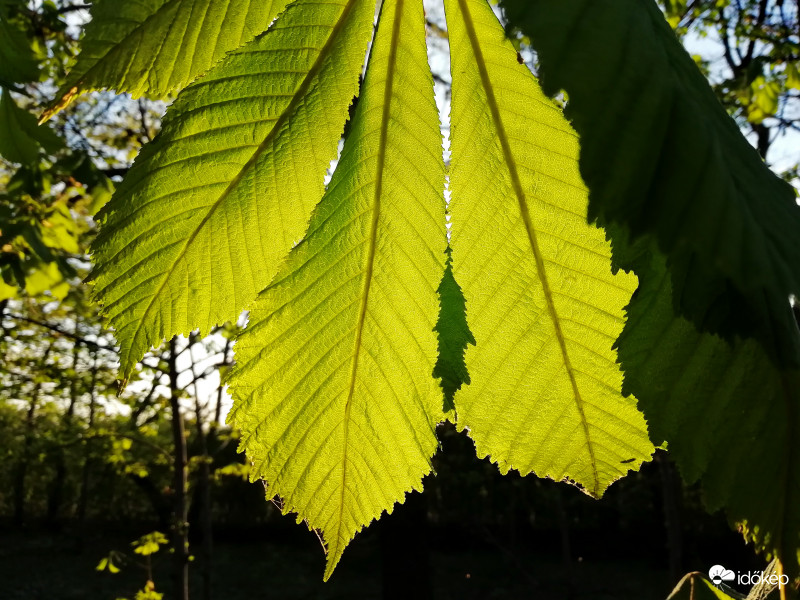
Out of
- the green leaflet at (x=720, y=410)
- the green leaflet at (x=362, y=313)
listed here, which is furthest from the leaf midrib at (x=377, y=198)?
the green leaflet at (x=720, y=410)

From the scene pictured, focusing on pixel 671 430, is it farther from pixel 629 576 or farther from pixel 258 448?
pixel 629 576

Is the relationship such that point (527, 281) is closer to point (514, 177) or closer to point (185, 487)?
point (514, 177)

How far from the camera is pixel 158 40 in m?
0.49

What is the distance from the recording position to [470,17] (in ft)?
1.44

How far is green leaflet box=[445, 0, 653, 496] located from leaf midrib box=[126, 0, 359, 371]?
8 cm

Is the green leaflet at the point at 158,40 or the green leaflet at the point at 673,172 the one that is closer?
the green leaflet at the point at 673,172

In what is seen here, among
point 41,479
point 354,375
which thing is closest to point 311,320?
point 354,375

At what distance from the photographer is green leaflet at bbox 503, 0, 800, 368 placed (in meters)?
0.22

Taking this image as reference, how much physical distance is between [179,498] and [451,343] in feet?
15.8

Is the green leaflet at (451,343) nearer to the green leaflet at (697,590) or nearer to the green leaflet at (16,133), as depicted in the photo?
the green leaflet at (697,590)

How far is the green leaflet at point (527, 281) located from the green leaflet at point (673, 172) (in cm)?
16

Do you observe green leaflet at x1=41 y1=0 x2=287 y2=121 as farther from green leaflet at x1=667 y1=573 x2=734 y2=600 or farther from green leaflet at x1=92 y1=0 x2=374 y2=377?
green leaflet at x1=667 y1=573 x2=734 y2=600

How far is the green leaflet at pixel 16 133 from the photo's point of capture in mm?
1115

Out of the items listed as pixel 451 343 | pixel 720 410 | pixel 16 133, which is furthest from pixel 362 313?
pixel 16 133
